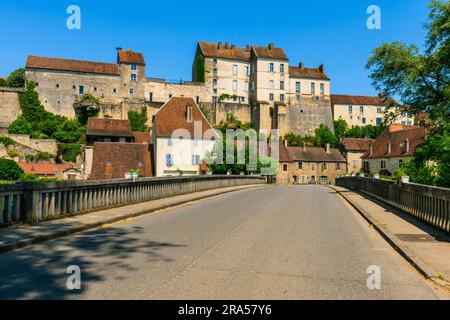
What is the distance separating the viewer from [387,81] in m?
30.4

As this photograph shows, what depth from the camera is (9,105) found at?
88.6m

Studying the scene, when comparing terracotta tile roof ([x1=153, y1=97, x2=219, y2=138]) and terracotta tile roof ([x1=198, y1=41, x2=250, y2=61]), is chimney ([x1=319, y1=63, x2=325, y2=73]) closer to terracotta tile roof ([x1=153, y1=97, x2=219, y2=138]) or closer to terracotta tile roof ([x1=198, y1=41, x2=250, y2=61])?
terracotta tile roof ([x1=198, y1=41, x2=250, y2=61])

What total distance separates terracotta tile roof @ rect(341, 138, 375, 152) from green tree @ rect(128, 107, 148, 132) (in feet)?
143

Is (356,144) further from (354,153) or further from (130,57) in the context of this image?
(130,57)

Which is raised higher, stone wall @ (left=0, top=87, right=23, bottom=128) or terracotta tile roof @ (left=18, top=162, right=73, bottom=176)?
stone wall @ (left=0, top=87, right=23, bottom=128)

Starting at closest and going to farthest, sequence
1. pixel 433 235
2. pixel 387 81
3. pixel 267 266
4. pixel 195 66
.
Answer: pixel 267 266 < pixel 433 235 < pixel 387 81 < pixel 195 66

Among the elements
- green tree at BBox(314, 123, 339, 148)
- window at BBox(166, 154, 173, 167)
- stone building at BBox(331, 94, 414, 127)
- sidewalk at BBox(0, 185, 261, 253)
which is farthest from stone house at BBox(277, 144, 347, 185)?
sidewalk at BBox(0, 185, 261, 253)

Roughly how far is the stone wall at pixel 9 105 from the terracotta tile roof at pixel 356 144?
69118 mm

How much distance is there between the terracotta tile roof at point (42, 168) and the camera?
7262 cm

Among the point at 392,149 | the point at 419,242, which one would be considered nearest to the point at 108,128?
the point at 392,149

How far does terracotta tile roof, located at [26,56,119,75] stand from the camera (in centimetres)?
9200
